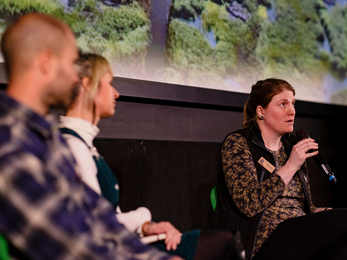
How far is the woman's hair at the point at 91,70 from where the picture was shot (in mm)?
1109

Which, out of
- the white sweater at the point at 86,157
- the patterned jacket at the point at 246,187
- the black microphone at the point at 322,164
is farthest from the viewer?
the black microphone at the point at 322,164

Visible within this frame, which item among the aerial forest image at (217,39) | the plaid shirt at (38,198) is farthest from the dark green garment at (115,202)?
the aerial forest image at (217,39)

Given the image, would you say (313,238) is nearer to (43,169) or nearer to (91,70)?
(91,70)

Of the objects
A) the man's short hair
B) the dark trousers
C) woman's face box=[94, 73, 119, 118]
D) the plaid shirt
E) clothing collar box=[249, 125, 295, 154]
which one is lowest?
the dark trousers

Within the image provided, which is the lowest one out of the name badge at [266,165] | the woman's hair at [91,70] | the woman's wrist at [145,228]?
the woman's wrist at [145,228]

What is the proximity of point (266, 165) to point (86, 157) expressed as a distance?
1171 millimetres

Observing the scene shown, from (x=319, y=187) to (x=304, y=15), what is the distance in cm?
169

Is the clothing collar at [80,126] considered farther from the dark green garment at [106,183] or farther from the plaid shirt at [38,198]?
the plaid shirt at [38,198]

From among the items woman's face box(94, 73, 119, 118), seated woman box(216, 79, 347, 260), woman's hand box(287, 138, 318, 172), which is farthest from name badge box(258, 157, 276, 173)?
woman's face box(94, 73, 119, 118)

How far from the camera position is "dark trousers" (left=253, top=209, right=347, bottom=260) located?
1.59 m

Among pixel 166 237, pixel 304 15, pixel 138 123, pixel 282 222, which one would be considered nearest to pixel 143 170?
pixel 138 123

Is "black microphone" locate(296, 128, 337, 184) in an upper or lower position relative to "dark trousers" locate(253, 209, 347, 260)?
upper

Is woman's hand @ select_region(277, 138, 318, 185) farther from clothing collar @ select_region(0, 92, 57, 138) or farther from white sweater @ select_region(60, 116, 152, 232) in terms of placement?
clothing collar @ select_region(0, 92, 57, 138)

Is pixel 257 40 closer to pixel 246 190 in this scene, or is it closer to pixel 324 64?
pixel 324 64
